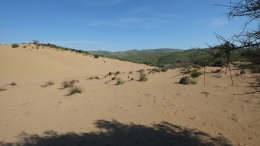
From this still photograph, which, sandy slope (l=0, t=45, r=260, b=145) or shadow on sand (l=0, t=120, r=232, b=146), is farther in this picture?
sandy slope (l=0, t=45, r=260, b=145)

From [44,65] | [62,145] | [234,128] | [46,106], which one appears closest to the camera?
[62,145]

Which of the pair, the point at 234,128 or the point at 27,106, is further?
the point at 27,106

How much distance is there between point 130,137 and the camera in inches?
207

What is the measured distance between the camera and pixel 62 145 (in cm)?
493

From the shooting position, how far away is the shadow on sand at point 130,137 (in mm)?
4957

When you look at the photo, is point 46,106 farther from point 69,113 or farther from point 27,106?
point 69,113

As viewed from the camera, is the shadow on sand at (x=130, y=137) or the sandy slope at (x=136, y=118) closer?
the shadow on sand at (x=130, y=137)

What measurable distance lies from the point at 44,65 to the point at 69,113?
75.8 feet

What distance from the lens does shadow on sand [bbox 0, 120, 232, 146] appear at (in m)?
4.96

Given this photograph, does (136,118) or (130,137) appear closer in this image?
(130,137)

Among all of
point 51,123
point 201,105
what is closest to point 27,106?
point 51,123

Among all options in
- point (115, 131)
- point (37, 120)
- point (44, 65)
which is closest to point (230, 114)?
point (115, 131)

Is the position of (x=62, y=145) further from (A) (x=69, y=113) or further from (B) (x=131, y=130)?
(A) (x=69, y=113)

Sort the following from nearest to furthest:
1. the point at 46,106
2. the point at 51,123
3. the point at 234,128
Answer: the point at 234,128 → the point at 51,123 → the point at 46,106
